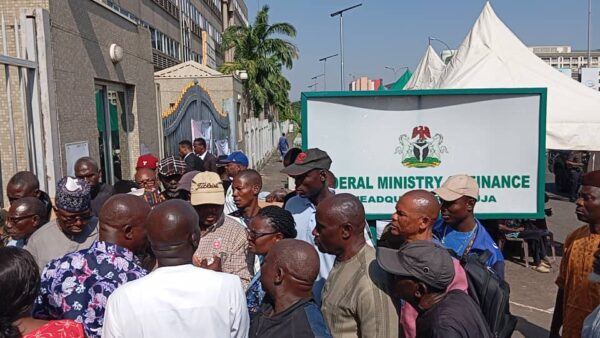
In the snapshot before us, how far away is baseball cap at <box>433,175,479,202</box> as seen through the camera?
3.61m

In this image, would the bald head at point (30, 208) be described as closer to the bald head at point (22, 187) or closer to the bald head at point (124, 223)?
the bald head at point (22, 187)

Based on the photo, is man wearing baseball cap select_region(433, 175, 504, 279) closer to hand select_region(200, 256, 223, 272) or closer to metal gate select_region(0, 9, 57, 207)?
hand select_region(200, 256, 223, 272)

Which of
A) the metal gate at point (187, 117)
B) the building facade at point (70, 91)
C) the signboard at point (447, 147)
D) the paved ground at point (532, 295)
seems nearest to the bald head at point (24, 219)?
the building facade at point (70, 91)

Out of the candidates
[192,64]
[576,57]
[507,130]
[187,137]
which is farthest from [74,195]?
[576,57]

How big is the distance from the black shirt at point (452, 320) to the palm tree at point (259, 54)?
1081 inches

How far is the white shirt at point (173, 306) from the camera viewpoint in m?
2.04

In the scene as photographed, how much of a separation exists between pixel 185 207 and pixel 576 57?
147 meters

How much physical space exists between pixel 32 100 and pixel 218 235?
3263 millimetres

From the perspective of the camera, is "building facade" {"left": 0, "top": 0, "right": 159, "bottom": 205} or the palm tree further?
the palm tree

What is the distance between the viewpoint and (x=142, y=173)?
5008 mm

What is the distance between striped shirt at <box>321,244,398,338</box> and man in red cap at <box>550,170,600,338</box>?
1563mm

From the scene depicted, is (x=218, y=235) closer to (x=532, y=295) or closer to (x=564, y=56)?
(x=532, y=295)

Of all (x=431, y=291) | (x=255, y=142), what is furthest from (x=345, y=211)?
(x=255, y=142)

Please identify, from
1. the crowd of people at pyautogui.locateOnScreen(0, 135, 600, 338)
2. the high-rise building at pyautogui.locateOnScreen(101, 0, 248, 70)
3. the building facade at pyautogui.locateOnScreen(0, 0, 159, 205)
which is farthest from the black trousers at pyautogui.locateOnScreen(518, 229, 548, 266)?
the high-rise building at pyautogui.locateOnScreen(101, 0, 248, 70)
